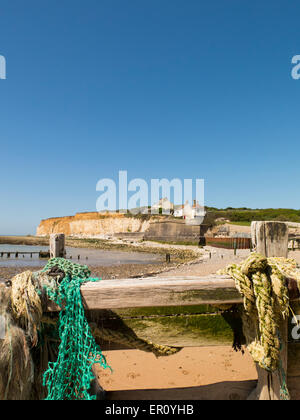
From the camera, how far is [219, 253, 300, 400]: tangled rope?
230 centimetres

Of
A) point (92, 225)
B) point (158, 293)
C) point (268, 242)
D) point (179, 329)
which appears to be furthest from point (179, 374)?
point (92, 225)

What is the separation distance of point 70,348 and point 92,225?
107 metres

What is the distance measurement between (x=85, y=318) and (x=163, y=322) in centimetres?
73

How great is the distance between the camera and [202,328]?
260 centimetres

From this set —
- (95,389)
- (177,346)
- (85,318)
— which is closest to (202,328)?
(177,346)

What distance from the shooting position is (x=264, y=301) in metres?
2.30

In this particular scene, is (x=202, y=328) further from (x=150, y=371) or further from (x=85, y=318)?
(x=150, y=371)

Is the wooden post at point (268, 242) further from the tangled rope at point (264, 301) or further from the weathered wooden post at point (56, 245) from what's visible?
the weathered wooden post at point (56, 245)

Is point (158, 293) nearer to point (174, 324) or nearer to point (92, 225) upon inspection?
point (174, 324)

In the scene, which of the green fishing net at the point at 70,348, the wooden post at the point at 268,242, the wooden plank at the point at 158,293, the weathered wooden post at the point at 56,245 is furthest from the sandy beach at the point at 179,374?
the weathered wooden post at the point at 56,245

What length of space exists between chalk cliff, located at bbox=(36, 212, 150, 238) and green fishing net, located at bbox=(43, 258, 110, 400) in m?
78.1
